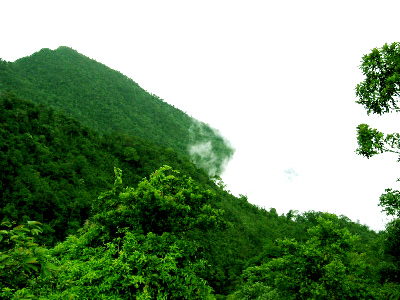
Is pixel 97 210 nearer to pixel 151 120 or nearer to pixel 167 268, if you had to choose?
pixel 167 268

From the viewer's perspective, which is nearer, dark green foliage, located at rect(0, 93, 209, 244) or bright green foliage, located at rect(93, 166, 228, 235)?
bright green foliage, located at rect(93, 166, 228, 235)

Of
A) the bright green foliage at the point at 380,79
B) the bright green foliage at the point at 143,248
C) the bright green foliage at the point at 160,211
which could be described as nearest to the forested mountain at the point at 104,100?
the bright green foliage at the point at 160,211

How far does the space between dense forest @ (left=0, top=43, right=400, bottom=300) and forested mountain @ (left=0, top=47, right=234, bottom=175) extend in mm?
1074

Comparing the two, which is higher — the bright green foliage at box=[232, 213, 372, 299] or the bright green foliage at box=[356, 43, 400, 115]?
the bright green foliage at box=[356, 43, 400, 115]

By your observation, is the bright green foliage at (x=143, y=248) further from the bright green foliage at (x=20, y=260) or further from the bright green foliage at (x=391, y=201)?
the bright green foliage at (x=391, y=201)

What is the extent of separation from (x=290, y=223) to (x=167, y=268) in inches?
2657

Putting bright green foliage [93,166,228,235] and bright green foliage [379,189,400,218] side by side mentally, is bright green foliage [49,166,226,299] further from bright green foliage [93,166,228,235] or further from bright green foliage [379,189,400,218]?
bright green foliage [379,189,400,218]

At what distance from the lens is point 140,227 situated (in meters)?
8.77

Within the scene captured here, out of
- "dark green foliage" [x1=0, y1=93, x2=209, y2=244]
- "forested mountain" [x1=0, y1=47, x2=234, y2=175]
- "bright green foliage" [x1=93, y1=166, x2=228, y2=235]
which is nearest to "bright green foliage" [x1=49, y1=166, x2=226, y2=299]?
"bright green foliage" [x1=93, y1=166, x2=228, y2=235]

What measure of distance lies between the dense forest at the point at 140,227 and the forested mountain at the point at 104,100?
42.3 inches

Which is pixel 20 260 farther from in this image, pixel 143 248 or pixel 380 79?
pixel 380 79

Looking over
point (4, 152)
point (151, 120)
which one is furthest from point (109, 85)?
point (4, 152)

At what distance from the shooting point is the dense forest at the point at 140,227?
6.63 meters

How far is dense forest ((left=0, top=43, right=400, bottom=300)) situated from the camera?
663 centimetres
